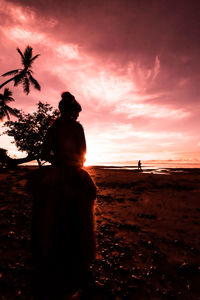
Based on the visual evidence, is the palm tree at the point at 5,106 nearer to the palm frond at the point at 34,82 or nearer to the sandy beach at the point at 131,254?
the palm frond at the point at 34,82

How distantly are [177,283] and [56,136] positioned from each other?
2.97m

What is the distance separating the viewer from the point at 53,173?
212cm

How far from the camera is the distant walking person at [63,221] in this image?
2123 mm

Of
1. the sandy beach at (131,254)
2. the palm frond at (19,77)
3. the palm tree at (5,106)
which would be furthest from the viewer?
the palm tree at (5,106)

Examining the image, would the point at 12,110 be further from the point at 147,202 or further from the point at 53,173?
the point at 53,173

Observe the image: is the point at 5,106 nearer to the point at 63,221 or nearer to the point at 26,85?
the point at 26,85

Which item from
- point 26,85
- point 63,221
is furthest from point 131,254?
point 26,85

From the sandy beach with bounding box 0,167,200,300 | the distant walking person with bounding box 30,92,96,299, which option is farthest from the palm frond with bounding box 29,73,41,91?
the distant walking person with bounding box 30,92,96,299

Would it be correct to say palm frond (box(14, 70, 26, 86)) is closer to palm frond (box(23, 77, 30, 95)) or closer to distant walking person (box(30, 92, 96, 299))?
palm frond (box(23, 77, 30, 95))

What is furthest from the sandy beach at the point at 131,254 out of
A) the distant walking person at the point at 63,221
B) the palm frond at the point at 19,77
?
the palm frond at the point at 19,77

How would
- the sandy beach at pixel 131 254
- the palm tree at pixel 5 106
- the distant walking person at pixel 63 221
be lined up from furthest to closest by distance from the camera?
the palm tree at pixel 5 106 → the sandy beach at pixel 131 254 → the distant walking person at pixel 63 221

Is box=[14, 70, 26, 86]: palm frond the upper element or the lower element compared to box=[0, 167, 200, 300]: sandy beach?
upper

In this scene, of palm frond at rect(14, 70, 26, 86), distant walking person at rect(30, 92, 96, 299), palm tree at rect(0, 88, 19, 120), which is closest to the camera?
distant walking person at rect(30, 92, 96, 299)

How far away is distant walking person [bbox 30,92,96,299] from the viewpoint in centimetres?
212
